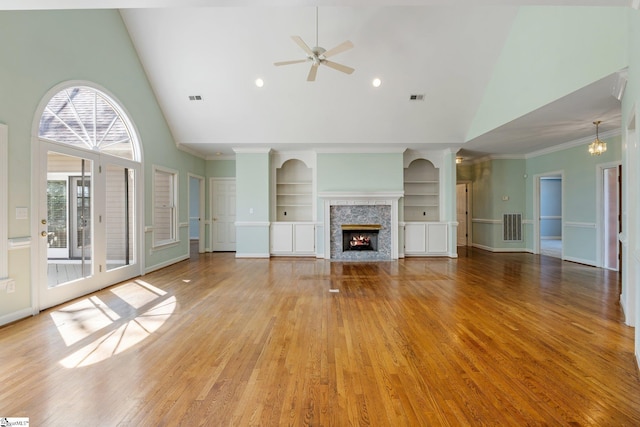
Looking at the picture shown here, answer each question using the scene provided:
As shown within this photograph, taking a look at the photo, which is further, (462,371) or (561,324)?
(561,324)

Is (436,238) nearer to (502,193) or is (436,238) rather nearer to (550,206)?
(502,193)

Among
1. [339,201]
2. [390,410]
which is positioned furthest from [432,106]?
[390,410]

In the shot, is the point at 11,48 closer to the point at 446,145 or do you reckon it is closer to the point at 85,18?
the point at 85,18

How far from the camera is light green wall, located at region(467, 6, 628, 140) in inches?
125

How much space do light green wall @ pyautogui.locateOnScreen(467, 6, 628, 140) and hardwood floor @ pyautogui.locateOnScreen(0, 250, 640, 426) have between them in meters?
2.77

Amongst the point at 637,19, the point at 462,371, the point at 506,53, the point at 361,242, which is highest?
the point at 506,53

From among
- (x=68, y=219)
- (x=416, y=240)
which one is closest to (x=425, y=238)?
(x=416, y=240)

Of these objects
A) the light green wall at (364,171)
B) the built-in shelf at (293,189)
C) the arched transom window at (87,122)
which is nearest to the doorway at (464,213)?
the light green wall at (364,171)

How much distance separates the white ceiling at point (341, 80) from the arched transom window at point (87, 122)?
4.35 feet

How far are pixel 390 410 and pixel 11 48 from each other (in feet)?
16.0

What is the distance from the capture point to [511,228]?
8.23 m

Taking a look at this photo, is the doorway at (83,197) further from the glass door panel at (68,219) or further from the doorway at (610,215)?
the doorway at (610,215)

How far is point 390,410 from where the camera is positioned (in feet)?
5.84

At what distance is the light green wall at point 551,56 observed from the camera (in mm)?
3166
